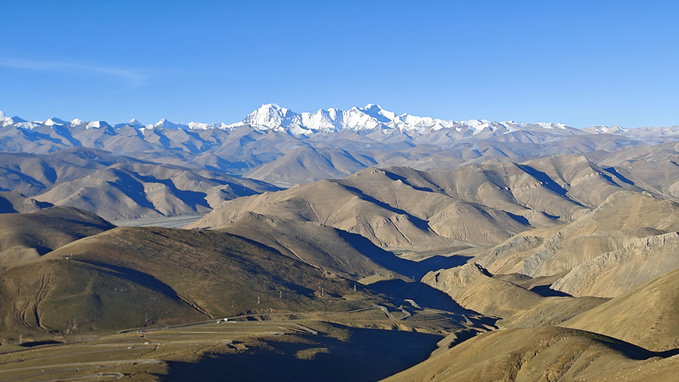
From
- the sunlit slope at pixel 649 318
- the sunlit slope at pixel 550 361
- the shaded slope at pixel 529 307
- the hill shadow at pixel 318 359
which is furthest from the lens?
the shaded slope at pixel 529 307

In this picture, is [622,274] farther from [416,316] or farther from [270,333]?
[270,333]

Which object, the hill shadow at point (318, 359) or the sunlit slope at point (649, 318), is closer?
the sunlit slope at point (649, 318)

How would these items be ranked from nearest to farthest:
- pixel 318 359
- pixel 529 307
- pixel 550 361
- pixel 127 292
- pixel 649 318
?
1. pixel 550 361
2. pixel 649 318
3. pixel 318 359
4. pixel 127 292
5. pixel 529 307

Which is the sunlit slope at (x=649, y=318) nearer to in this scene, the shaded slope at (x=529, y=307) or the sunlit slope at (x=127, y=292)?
the shaded slope at (x=529, y=307)

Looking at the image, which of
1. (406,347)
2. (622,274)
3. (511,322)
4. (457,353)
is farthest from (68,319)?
(622,274)

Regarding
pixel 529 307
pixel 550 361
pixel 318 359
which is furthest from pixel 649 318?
pixel 529 307

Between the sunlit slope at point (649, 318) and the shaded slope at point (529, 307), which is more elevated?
the sunlit slope at point (649, 318)

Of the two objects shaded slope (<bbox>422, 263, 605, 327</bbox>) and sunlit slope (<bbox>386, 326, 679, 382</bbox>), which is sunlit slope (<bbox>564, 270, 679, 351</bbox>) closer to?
sunlit slope (<bbox>386, 326, 679, 382</bbox>)

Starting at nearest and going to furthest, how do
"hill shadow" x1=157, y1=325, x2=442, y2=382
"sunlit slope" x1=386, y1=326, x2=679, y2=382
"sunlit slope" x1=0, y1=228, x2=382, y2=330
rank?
"sunlit slope" x1=386, y1=326, x2=679, y2=382 → "hill shadow" x1=157, y1=325, x2=442, y2=382 → "sunlit slope" x1=0, y1=228, x2=382, y2=330

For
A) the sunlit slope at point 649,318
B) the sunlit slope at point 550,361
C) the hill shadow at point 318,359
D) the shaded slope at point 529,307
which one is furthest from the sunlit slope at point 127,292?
the sunlit slope at point 649,318

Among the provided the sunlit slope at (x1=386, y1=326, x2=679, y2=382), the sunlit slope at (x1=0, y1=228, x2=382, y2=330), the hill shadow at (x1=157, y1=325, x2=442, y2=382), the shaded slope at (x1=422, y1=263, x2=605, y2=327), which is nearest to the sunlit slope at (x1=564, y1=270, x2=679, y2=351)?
the sunlit slope at (x1=386, y1=326, x2=679, y2=382)

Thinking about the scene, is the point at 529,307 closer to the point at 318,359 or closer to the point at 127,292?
the point at 318,359
